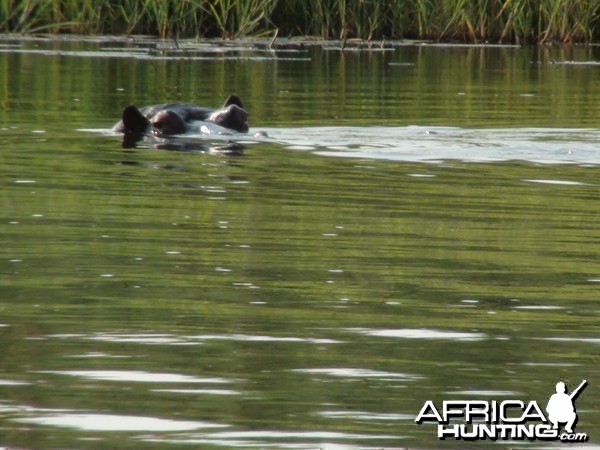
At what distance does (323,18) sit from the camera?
66.6 ft

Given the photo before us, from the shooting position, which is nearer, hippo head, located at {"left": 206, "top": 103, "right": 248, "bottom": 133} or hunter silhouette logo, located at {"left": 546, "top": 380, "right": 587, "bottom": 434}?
hunter silhouette logo, located at {"left": 546, "top": 380, "right": 587, "bottom": 434}

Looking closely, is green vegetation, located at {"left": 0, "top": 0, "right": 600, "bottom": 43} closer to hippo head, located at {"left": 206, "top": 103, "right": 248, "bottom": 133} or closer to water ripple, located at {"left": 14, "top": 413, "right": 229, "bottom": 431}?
hippo head, located at {"left": 206, "top": 103, "right": 248, "bottom": 133}

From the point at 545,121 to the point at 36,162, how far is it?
4.16m

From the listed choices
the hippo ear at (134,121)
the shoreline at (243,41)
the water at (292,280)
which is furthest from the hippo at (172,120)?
the shoreline at (243,41)

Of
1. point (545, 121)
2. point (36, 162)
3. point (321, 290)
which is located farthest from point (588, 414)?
point (545, 121)

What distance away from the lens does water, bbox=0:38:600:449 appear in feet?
10.4

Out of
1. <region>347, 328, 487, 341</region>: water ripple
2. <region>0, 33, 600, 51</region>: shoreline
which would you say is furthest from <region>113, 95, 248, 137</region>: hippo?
<region>0, 33, 600, 51</region>: shoreline

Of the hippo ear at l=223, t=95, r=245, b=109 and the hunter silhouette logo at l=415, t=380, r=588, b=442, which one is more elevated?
the hippo ear at l=223, t=95, r=245, b=109

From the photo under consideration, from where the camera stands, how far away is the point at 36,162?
7953 millimetres

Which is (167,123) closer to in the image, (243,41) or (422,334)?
(422,334)

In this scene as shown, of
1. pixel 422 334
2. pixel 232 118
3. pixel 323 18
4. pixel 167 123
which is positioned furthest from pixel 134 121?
pixel 323 18

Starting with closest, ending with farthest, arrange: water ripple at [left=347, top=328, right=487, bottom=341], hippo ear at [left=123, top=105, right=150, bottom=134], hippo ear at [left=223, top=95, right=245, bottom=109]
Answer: water ripple at [left=347, top=328, right=487, bottom=341] < hippo ear at [left=123, top=105, right=150, bottom=134] < hippo ear at [left=223, top=95, right=245, bottom=109]

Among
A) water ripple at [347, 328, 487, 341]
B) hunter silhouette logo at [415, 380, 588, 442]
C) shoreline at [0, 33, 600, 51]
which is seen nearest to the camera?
hunter silhouette logo at [415, 380, 588, 442]

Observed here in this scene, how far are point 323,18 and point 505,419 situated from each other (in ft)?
57.6
